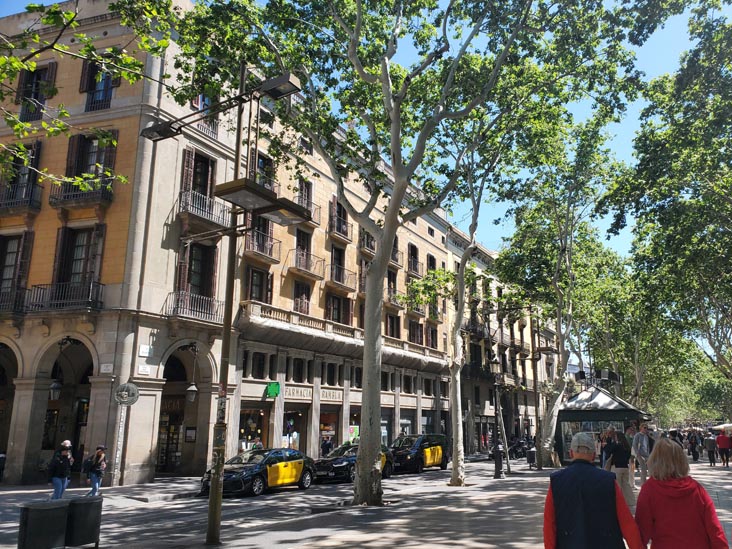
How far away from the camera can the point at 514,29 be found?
1457 centimetres

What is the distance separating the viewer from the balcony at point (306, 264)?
95.7ft

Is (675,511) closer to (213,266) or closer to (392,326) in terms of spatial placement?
(213,266)

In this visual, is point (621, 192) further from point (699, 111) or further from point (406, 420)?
point (406, 420)

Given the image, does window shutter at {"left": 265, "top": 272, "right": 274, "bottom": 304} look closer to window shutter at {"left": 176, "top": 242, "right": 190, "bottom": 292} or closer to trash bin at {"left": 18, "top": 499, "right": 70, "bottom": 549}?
window shutter at {"left": 176, "top": 242, "right": 190, "bottom": 292}

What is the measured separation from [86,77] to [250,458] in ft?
54.5

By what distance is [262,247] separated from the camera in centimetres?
2723

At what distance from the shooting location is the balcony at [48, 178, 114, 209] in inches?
854

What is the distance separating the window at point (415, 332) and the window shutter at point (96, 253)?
78.0 feet

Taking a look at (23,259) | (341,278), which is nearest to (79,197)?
(23,259)

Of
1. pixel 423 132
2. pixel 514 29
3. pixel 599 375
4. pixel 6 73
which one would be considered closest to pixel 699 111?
pixel 514 29

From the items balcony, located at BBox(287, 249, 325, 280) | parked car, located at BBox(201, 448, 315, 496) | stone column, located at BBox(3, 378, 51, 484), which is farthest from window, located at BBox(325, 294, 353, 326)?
stone column, located at BBox(3, 378, 51, 484)

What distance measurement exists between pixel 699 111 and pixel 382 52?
31.4 ft

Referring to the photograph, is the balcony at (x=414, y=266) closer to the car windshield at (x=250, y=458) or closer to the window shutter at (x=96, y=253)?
the window shutter at (x=96, y=253)

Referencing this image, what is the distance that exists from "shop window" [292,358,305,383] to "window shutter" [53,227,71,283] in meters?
11.4
